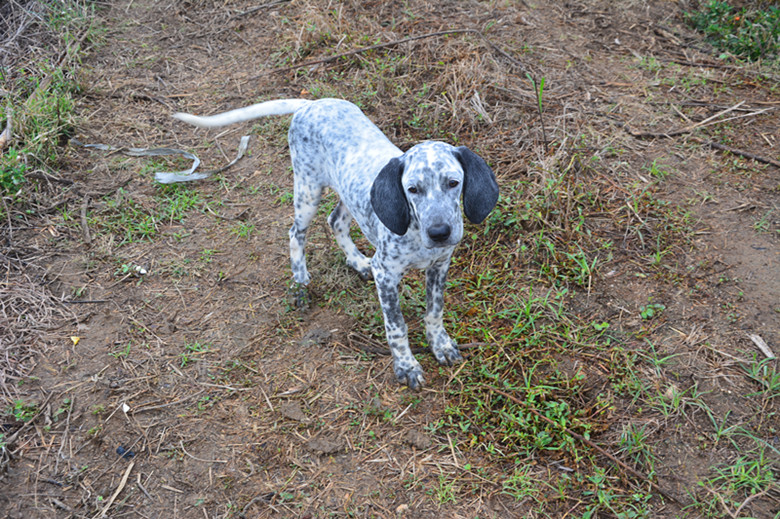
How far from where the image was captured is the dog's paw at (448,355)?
3.89m

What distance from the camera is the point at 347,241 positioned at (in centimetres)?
462


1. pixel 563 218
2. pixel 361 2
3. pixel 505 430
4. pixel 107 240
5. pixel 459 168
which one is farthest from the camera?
pixel 361 2

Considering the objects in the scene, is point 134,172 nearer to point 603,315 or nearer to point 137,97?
point 137,97

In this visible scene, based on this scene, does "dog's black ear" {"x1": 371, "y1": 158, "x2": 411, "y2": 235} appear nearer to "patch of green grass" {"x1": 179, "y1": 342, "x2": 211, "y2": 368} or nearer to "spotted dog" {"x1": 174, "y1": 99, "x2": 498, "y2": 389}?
"spotted dog" {"x1": 174, "y1": 99, "x2": 498, "y2": 389}

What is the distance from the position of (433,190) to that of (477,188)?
0.27 m

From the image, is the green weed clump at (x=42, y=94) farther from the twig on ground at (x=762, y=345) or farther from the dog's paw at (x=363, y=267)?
the twig on ground at (x=762, y=345)

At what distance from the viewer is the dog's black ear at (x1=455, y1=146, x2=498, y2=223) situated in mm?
3109

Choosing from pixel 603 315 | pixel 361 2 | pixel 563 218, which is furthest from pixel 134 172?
pixel 603 315

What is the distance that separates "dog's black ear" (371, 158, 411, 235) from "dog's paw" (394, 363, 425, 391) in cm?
110

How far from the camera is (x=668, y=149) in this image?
205 inches

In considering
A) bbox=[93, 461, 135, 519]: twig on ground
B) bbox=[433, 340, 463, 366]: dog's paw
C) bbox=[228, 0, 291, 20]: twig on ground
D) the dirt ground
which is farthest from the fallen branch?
bbox=[228, 0, 291, 20]: twig on ground

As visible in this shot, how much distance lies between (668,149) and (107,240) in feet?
17.1

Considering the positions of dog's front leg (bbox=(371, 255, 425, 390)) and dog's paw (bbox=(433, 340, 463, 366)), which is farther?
dog's paw (bbox=(433, 340, 463, 366))

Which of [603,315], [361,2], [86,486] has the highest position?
[361,2]
